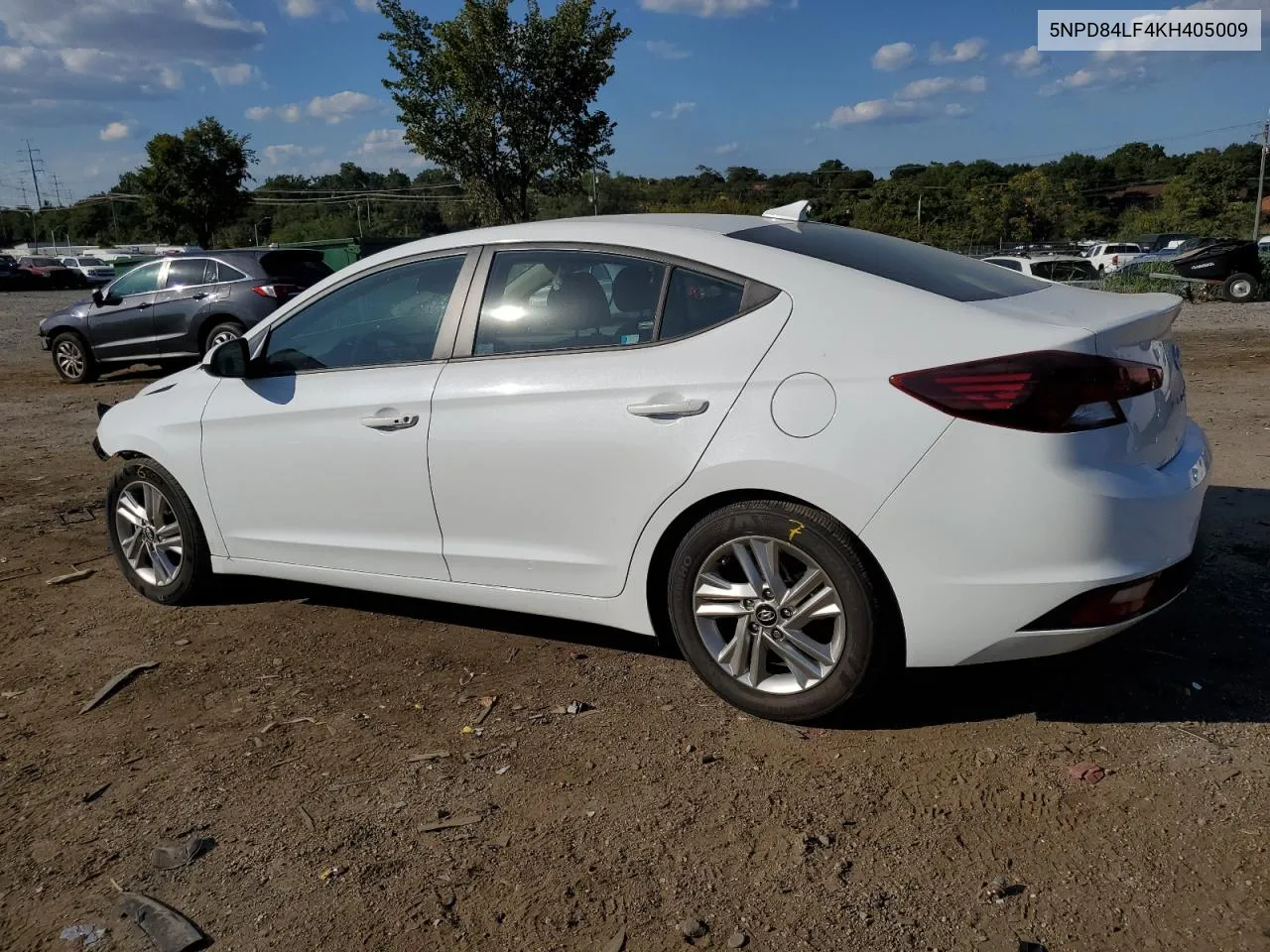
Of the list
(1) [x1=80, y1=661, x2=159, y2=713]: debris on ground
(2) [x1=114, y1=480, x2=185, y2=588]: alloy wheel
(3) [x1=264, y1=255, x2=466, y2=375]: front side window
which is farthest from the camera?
(2) [x1=114, y1=480, x2=185, y2=588]: alloy wheel

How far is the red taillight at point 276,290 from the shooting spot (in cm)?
1301

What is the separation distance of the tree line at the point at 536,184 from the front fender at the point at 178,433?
3589 mm

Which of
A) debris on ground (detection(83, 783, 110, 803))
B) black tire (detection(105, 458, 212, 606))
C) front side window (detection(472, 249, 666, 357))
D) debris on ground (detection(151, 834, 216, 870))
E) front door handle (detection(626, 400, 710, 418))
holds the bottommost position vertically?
debris on ground (detection(151, 834, 216, 870))

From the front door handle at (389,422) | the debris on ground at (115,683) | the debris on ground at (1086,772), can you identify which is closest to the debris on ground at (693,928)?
the debris on ground at (1086,772)

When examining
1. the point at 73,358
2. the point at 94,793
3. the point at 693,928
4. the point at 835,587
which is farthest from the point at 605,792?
the point at 73,358

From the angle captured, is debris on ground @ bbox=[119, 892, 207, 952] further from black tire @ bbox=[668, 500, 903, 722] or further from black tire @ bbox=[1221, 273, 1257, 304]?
black tire @ bbox=[1221, 273, 1257, 304]

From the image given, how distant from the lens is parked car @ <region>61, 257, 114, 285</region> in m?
48.9

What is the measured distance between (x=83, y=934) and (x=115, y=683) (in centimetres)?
165

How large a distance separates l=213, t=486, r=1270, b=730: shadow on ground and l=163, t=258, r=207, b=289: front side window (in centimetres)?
1035

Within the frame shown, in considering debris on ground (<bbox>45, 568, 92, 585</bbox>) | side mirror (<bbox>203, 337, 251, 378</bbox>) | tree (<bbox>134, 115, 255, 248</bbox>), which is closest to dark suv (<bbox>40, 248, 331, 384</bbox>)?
debris on ground (<bbox>45, 568, 92, 585</bbox>)

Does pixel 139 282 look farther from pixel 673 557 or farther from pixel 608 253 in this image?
pixel 673 557

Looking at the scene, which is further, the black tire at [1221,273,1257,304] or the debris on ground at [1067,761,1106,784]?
the black tire at [1221,273,1257,304]

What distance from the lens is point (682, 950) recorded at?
2.38 m

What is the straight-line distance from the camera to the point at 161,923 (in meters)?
2.55
